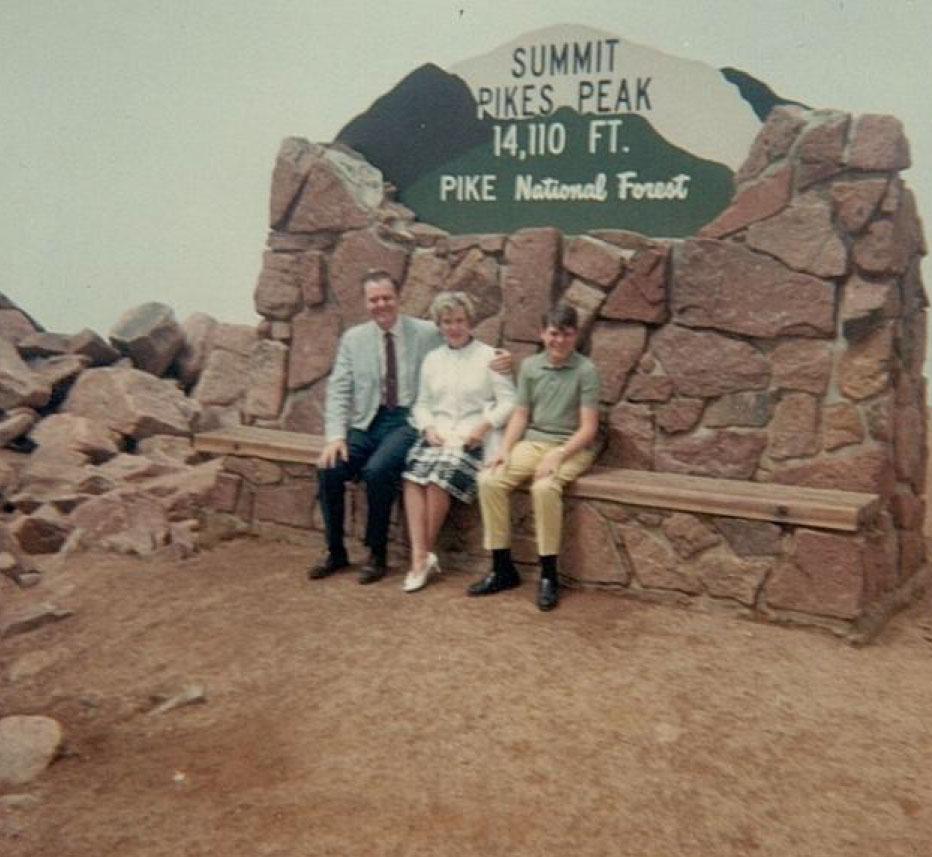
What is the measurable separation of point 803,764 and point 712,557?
1024 millimetres

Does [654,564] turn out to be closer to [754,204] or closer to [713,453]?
[713,453]

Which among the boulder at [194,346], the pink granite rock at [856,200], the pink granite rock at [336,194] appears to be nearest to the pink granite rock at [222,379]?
the boulder at [194,346]

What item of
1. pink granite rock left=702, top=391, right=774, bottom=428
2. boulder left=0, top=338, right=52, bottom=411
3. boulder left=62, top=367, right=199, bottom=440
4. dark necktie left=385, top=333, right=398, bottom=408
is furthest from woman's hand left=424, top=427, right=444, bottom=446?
boulder left=0, top=338, right=52, bottom=411

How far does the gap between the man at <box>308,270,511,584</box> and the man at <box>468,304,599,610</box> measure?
22 centimetres

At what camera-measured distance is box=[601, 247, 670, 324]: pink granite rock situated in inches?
145

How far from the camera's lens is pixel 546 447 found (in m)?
3.65

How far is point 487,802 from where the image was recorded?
2314 millimetres

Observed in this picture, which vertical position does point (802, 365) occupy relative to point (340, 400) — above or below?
above

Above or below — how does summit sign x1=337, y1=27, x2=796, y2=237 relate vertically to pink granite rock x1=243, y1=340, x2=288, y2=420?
above

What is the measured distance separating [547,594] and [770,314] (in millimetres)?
1201

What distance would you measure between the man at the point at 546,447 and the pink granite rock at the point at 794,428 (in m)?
0.61

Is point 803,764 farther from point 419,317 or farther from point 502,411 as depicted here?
point 419,317

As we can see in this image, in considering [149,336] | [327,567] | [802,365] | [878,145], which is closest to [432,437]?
[327,567]

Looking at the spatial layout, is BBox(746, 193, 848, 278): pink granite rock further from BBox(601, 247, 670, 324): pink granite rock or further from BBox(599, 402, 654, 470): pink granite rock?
BBox(599, 402, 654, 470): pink granite rock
